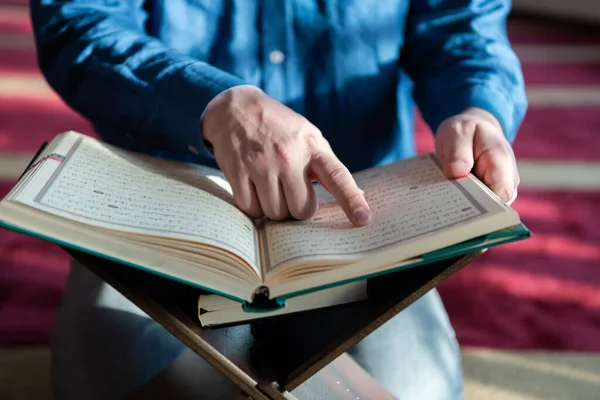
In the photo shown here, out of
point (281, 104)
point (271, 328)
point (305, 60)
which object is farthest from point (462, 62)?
point (271, 328)

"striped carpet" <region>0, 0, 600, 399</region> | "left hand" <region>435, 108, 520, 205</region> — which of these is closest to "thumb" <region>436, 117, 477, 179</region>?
"left hand" <region>435, 108, 520, 205</region>

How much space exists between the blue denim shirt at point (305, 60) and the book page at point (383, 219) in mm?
159

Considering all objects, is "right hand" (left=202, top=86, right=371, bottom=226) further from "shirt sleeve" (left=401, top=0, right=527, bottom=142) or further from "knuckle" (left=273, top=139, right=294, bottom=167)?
"shirt sleeve" (left=401, top=0, right=527, bottom=142)

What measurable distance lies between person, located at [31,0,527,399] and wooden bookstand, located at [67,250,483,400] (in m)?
0.07

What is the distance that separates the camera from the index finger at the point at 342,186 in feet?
1.74

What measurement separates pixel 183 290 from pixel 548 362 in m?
0.75

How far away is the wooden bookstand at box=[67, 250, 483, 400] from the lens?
50cm

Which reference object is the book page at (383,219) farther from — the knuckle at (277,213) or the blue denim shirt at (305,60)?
the blue denim shirt at (305,60)

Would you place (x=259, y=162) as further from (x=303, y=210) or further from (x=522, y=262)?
(x=522, y=262)

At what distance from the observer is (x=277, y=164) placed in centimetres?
54

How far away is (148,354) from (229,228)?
0.27m

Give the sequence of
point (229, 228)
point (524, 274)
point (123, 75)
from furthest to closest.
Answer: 1. point (524, 274)
2. point (123, 75)
3. point (229, 228)

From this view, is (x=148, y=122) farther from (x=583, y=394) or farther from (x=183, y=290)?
(x=583, y=394)

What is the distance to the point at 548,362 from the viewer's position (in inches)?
42.2
